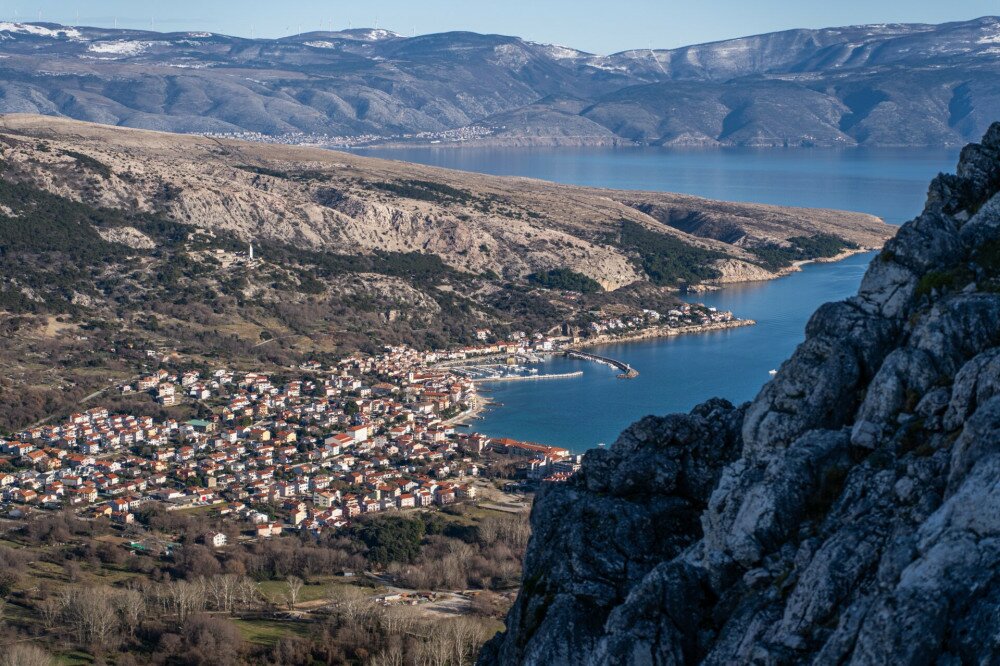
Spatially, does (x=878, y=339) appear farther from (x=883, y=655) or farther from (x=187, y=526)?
(x=187, y=526)

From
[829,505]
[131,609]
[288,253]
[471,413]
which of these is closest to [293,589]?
[131,609]

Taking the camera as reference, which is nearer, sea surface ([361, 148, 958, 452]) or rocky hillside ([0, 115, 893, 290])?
sea surface ([361, 148, 958, 452])

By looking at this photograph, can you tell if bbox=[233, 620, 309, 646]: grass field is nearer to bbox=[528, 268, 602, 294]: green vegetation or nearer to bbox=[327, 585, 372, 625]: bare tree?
bbox=[327, 585, 372, 625]: bare tree

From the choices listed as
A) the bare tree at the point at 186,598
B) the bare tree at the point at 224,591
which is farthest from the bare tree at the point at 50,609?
the bare tree at the point at 224,591

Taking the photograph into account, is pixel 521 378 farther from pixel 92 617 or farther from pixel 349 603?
pixel 92 617

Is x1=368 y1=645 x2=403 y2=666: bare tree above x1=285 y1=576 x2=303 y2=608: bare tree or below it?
above

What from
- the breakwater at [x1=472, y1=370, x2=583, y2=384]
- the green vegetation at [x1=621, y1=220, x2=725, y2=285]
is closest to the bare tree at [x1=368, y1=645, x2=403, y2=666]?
the breakwater at [x1=472, y1=370, x2=583, y2=384]

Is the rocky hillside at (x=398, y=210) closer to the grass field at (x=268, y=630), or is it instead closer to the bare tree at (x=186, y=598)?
the bare tree at (x=186, y=598)
